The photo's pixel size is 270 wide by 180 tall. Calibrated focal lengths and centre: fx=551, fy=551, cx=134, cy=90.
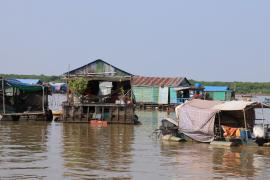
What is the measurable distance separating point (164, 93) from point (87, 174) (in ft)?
122

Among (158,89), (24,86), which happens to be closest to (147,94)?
(158,89)

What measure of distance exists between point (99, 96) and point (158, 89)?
19.7m

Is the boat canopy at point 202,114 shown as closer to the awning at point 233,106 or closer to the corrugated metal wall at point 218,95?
the awning at point 233,106

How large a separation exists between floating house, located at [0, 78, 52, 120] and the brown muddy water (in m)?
7.10

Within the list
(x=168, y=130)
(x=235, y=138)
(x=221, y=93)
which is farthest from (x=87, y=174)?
(x=221, y=93)

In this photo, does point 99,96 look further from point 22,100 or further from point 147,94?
point 147,94

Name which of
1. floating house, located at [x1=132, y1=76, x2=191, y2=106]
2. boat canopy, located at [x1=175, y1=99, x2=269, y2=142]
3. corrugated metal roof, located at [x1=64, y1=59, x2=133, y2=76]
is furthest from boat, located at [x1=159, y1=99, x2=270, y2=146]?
floating house, located at [x1=132, y1=76, x2=191, y2=106]

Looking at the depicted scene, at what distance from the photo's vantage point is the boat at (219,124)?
19.2 meters

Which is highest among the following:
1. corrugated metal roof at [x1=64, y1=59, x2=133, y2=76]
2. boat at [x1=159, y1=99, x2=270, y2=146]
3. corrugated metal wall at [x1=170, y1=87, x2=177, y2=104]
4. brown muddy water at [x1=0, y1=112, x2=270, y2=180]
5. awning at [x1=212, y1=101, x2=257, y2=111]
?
corrugated metal roof at [x1=64, y1=59, x2=133, y2=76]

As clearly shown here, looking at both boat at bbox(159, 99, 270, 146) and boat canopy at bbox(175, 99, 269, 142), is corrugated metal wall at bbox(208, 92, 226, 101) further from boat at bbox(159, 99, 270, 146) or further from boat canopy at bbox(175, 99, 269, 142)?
boat canopy at bbox(175, 99, 269, 142)

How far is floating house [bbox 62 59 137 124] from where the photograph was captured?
30.0m

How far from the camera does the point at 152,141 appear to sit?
21.2 meters

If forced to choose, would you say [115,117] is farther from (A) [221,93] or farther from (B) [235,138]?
(A) [221,93]

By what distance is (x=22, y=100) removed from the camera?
32500 mm
